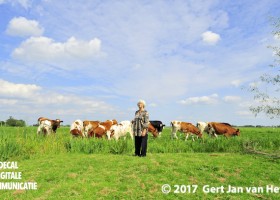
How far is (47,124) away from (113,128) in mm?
7313

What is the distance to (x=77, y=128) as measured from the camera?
23.2 metres

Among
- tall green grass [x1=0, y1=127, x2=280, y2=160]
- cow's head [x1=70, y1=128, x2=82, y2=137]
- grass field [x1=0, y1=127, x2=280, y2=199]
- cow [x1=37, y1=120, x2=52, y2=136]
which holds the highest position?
cow [x1=37, y1=120, x2=52, y2=136]

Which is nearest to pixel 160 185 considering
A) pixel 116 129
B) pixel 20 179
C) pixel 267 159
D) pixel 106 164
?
pixel 106 164

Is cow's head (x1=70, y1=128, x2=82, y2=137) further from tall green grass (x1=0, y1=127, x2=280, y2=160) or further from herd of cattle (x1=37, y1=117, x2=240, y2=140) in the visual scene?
tall green grass (x1=0, y1=127, x2=280, y2=160)

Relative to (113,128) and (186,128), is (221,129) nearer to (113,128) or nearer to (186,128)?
(186,128)

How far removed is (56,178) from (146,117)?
4.73 metres

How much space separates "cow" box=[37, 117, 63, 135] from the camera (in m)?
24.9

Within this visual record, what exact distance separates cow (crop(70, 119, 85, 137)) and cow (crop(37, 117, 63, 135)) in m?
2.45

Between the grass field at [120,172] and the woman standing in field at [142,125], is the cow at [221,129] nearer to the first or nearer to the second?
the grass field at [120,172]

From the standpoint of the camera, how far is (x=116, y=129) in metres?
20.8

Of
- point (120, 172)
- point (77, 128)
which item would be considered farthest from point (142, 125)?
point (77, 128)

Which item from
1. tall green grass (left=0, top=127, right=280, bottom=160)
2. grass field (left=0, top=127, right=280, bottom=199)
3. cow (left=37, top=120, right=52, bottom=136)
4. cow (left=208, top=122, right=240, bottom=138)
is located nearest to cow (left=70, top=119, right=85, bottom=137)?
cow (left=37, top=120, right=52, bottom=136)

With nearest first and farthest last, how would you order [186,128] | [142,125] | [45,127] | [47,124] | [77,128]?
[142,125] < [77,128] < [45,127] < [47,124] < [186,128]

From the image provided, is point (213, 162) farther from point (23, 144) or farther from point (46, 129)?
point (46, 129)
